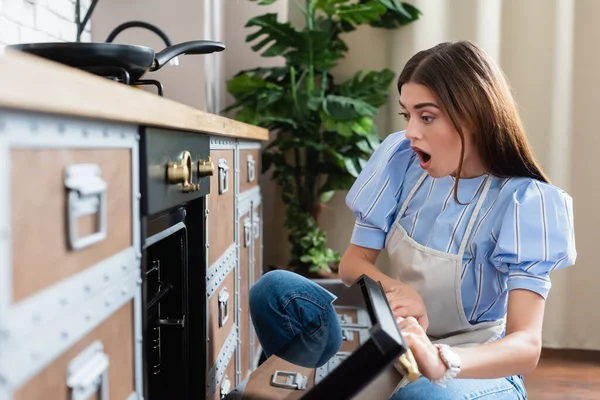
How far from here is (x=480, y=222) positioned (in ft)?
3.64

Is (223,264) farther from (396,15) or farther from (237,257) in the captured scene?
(396,15)

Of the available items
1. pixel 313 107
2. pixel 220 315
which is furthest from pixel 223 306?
pixel 313 107

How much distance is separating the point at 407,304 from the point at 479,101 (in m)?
0.40

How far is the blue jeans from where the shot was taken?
933 mm

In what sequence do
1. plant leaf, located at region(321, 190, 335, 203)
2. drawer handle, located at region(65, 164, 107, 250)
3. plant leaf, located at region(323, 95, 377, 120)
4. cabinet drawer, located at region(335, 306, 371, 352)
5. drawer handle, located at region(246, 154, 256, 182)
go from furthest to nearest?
plant leaf, located at region(321, 190, 335, 203)
plant leaf, located at region(323, 95, 377, 120)
drawer handle, located at region(246, 154, 256, 182)
cabinet drawer, located at region(335, 306, 371, 352)
drawer handle, located at region(65, 164, 107, 250)

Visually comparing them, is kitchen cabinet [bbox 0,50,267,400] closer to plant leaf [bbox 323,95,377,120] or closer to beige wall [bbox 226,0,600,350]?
plant leaf [bbox 323,95,377,120]

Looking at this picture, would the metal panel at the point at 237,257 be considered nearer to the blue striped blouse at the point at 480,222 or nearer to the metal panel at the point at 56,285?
the blue striped blouse at the point at 480,222

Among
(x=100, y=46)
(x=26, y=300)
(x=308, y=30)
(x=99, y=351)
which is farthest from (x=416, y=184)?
(x=308, y=30)

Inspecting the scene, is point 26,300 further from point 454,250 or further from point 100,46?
point 454,250

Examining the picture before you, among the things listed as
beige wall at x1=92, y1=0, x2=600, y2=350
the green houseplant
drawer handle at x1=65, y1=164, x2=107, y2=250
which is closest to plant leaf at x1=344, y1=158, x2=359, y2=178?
the green houseplant

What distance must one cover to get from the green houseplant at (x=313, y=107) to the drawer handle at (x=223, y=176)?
33.2 inches

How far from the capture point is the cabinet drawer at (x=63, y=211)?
1.45ft

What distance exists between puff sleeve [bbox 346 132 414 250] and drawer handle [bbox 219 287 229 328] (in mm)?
314

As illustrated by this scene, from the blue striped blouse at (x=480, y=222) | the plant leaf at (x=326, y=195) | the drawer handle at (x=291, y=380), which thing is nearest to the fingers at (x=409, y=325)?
the drawer handle at (x=291, y=380)
